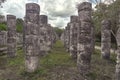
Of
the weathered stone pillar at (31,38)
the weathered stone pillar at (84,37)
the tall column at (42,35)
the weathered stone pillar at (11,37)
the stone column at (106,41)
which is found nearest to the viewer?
the weathered stone pillar at (84,37)

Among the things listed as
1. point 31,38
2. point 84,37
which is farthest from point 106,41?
point 31,38

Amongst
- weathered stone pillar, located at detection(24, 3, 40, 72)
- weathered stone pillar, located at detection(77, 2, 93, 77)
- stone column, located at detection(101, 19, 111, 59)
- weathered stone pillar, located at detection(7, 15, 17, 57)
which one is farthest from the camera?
weathered stone pillar, located at detection(7, 15, 17, 57)

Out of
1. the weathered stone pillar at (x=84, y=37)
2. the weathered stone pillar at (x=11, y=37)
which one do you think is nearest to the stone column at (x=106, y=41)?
the weathered stone pillar at (x=84, y=37)

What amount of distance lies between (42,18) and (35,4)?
475 centimetres

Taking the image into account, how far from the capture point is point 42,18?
46.4ft

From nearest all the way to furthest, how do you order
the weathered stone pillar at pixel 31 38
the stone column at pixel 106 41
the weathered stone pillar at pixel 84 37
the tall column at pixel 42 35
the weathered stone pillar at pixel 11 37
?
the weathered stone pillar at pixel 84 37
the weathered stone pillar at pixel 31 38
the stone column at pixel 106 41
the weathered stone pillar at pixel 11 37
the tall column at pixel 42 35

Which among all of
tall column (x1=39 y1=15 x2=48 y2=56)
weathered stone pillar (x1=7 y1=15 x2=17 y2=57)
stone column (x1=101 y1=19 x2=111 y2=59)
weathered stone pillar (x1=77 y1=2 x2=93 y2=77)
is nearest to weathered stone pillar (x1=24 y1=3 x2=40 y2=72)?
weathered stone pillar (x1=77 y1=2 x2=93 y2=77)

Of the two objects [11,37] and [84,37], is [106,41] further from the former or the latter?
[11,37]

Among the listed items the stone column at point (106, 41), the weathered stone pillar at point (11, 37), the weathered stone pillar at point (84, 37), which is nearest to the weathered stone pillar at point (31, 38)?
the weathered stone pillar at point (84, 37)

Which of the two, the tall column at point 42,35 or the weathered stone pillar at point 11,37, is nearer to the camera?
the weathered stone pillar at point 11,37

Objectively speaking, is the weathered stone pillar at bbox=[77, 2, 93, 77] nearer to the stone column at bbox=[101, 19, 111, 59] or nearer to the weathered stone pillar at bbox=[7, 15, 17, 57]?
the stone column at bbox=[101, 19, 111, 59]

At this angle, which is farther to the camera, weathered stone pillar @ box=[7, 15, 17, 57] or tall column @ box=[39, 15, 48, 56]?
tall column @ box=[39, 15, 48, 56]

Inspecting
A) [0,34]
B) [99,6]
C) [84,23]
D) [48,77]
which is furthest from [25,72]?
[0,34]

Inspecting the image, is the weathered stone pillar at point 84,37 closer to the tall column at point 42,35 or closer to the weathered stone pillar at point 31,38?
the weathered stone pillar at point 31,38
